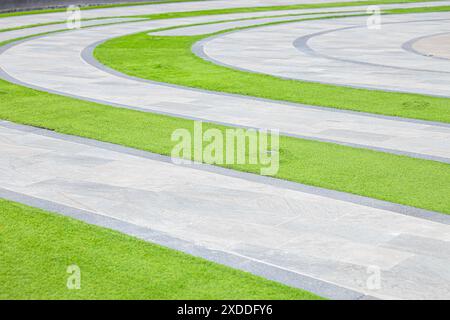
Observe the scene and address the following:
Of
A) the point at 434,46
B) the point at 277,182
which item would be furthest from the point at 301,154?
the point at 434,46

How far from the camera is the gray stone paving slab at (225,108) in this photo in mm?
11656

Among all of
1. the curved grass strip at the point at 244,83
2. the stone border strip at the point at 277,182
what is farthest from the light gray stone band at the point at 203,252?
the curved grass strip at the point at 244,83

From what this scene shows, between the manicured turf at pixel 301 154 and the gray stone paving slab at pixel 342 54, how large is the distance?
5160 millimetres

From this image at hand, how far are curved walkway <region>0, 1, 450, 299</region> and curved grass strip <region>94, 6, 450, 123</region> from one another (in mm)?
885

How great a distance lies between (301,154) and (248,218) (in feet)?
9.02

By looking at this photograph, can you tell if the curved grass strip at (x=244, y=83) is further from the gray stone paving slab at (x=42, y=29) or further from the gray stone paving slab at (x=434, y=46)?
the gray stone paving slab at (x=434, y=46)

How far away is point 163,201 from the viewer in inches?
350

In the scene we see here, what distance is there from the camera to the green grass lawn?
6461 millimetres

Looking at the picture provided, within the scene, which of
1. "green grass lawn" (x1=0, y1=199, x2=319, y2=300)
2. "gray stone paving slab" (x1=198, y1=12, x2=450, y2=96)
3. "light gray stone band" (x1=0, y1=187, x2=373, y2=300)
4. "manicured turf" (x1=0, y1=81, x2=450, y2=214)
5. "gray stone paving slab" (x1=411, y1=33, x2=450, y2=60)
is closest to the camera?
"green grass lawn" (x1=0, y1=199, x2=319, y2=300)

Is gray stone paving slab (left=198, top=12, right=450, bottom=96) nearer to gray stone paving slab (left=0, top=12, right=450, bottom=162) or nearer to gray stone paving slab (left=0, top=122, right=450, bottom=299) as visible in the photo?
gray stone paving slab (left=0, top=12, right=450, bottom=162)

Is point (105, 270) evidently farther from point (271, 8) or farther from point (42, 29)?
point (271, 8)

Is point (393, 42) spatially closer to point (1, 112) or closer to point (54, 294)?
point (1, 112)

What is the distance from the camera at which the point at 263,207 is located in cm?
869

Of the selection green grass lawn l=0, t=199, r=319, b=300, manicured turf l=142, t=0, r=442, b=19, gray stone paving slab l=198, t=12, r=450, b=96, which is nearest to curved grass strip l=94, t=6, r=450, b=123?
gray stone paving slab l=198, t=12, r=450, b=96
